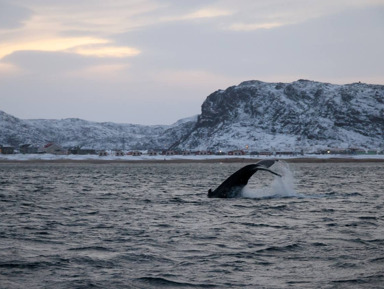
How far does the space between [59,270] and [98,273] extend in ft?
3.48

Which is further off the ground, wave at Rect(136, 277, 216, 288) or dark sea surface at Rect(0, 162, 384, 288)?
dark sea surface at Rect(0, 162, 384, 288)

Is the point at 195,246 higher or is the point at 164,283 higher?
the point at 195,246

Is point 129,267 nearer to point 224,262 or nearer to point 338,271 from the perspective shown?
point 224,262

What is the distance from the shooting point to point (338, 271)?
1438cm

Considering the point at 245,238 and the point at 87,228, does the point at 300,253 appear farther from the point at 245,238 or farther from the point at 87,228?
the point at 87,228

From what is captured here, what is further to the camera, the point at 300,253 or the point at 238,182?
the point at 238,182

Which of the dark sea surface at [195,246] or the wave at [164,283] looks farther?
the dark sea surface at [195,246]

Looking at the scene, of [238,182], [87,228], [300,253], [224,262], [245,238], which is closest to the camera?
[224,262]

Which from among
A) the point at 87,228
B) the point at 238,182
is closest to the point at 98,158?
the point at 238,182

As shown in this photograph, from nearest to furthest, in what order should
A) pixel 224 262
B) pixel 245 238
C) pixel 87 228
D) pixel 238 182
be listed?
pixel 224 262, pixel 245 238, pixel 87 228, pixel 238 182

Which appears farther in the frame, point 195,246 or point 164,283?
point 195,246

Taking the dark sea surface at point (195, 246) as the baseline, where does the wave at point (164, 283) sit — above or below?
below

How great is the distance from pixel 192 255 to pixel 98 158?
17387 cm

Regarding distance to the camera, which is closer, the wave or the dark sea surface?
the wave
